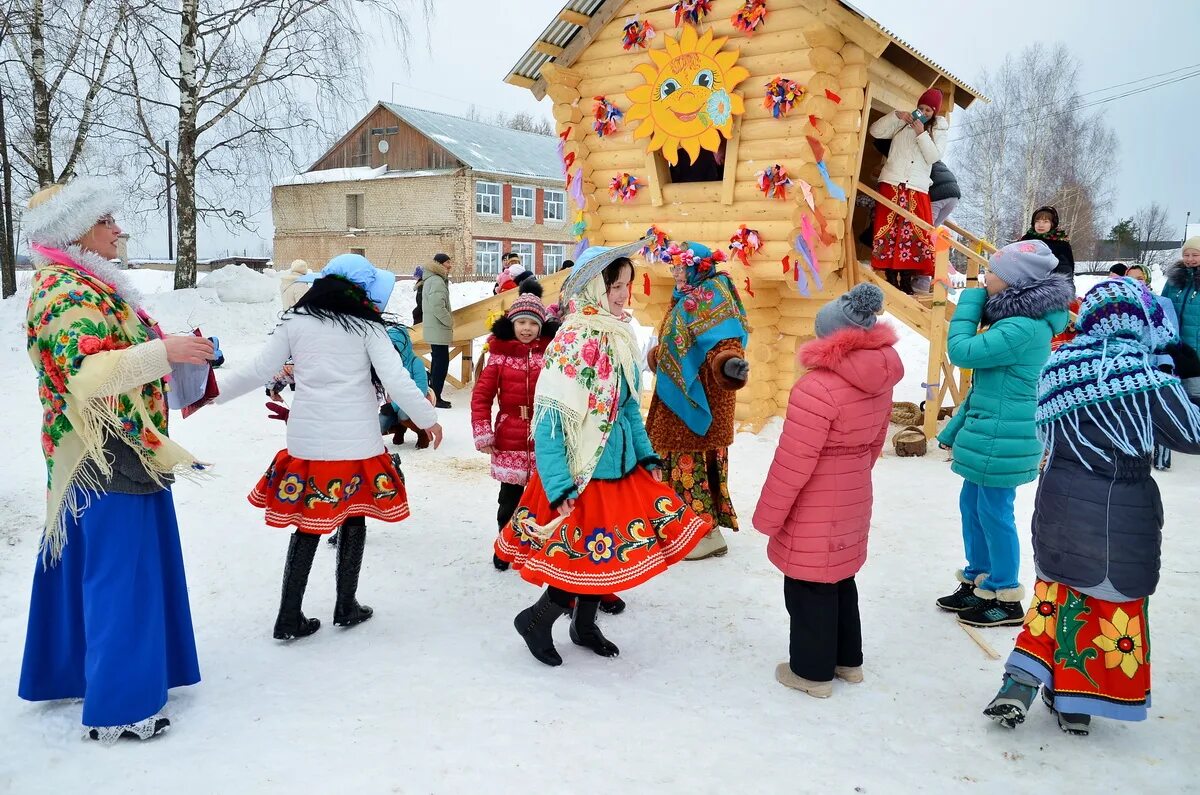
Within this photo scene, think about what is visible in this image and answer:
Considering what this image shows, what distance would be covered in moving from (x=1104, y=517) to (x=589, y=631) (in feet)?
7.16

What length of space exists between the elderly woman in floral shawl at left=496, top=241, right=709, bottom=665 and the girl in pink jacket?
440 millimetres

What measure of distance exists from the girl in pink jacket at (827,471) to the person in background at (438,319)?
751 cm

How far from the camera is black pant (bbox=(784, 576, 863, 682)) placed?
3.39m

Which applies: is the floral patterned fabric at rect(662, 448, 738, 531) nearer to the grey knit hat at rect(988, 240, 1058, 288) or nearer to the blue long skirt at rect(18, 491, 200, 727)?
the grey knit hat at rect(988, 240, 1058, 288)

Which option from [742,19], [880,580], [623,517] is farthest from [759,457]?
[623,517]

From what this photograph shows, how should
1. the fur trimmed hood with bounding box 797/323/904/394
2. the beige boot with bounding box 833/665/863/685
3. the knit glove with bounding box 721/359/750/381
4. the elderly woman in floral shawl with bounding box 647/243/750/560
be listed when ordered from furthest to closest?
the elderly woman in floral shawl with bounding box 647/243/750/560, the knit glove with bounding box 721/359/750/381, the beige boot with bounding box 833/665/863/685, the fur trimmed hood with bounding box 797/323/904/394

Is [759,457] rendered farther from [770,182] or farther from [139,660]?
[139,660]

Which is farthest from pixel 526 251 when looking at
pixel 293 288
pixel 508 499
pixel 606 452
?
pixel 606 452

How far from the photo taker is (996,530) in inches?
161

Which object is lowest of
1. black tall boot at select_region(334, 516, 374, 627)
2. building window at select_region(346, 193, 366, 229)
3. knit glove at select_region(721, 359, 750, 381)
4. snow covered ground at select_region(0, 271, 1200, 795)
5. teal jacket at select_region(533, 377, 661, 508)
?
snow covered ground at select_region(0, 271, 1200, 795)

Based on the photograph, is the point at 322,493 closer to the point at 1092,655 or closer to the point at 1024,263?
the point at 1092,655

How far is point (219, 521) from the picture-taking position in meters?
5.75

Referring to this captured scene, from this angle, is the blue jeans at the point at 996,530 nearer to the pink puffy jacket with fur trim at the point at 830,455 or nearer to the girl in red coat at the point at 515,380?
the pink puffy jacket with fur trim at the point at 830,455

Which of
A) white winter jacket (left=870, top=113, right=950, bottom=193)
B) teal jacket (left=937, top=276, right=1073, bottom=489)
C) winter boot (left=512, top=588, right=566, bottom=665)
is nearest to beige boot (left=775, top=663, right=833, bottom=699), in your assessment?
winter boot (left=512, top=588, right=566, bottom=665)
